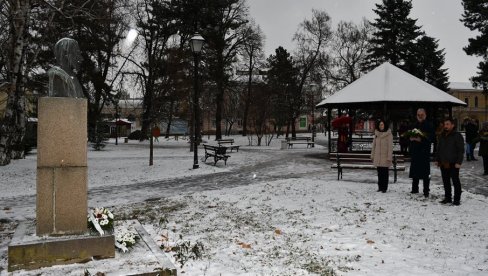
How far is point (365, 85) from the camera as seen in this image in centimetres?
1977

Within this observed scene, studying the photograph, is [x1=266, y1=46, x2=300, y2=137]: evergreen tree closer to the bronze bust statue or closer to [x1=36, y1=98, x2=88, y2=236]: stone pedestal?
the bronze bust statue

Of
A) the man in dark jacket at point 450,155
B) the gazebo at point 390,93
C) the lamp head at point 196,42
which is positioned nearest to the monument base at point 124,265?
the man in dark jacket at point 450,155

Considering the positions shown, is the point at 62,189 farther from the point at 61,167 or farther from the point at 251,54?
the point at 251,54

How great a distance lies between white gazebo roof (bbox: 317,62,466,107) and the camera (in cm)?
1805

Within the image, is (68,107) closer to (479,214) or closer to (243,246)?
(243,246)

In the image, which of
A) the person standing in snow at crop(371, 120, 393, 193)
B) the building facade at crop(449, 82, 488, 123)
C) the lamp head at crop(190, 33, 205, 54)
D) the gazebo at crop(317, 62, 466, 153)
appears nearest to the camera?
the person standing in snow at crop(371, 120, 393, 193)

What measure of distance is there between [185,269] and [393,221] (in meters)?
4.20

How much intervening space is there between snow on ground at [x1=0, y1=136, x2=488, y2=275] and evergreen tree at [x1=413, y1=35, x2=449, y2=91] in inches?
1101

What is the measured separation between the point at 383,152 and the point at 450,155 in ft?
5.51

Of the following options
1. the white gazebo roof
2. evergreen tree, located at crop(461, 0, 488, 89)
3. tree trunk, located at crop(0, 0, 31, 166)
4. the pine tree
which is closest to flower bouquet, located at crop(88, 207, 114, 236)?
tree trunk, located at crop(0, 0, 31, 166)

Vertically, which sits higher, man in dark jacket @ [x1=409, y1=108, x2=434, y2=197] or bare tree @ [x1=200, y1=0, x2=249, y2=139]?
bare tree @ [x1=200, y1=0, x2=249, y2=139]

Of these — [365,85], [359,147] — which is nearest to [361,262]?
[365,85]

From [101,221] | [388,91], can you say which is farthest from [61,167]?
[388,91]

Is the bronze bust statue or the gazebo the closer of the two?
the bronze bust statue
